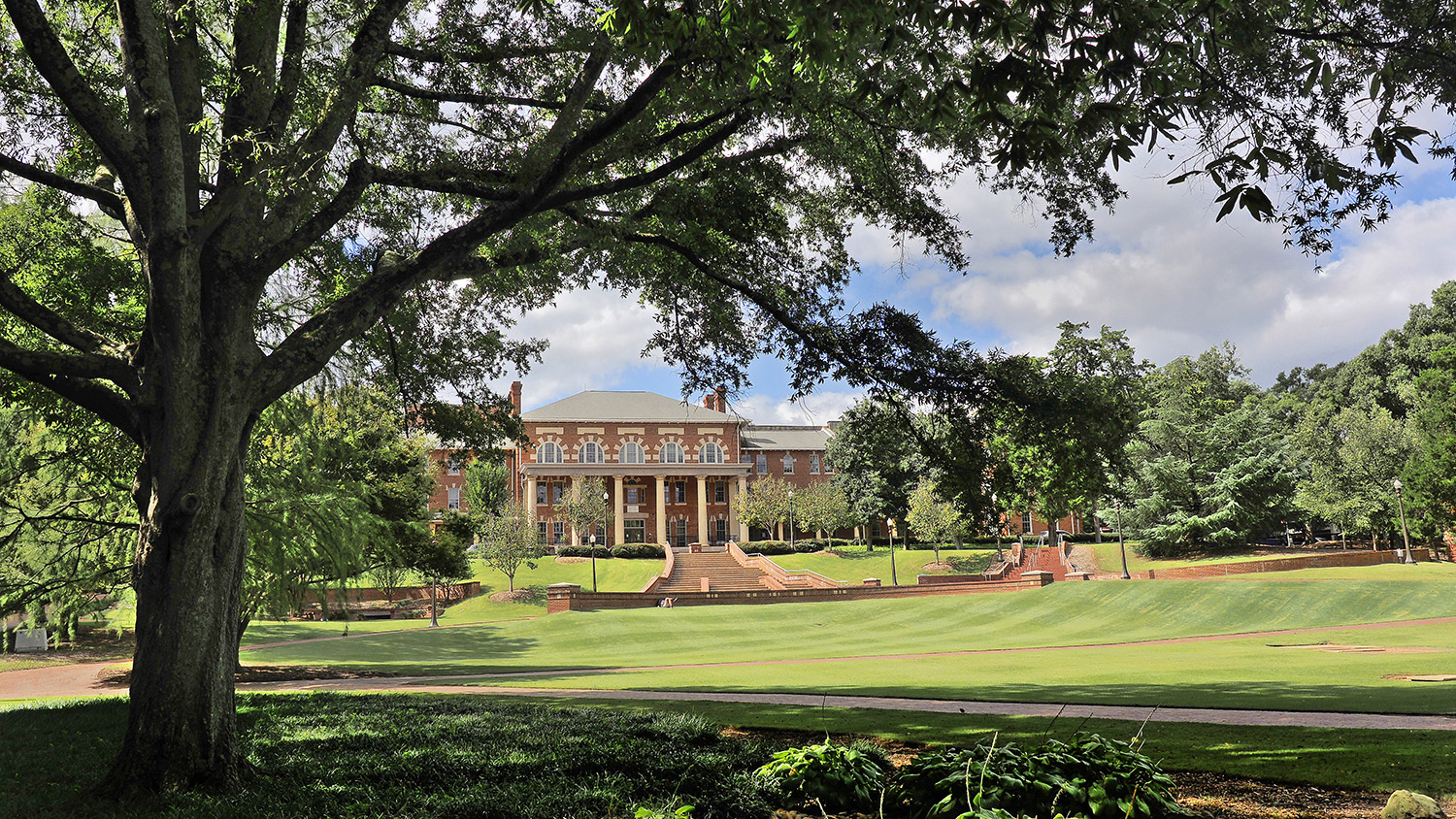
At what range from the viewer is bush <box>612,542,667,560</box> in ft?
194

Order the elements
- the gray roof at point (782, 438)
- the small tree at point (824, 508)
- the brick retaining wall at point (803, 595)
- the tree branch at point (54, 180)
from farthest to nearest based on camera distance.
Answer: the gray roof at point (782, 438) < the small tree at point (824, 508) < the brick retaining wall at point (803, 595) < the tree branch at point (54, 180)

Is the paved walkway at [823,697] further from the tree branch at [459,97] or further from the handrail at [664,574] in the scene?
the handrail at [664,574]

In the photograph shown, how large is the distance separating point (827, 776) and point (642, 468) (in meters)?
60.7

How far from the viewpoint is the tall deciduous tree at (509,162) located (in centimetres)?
560

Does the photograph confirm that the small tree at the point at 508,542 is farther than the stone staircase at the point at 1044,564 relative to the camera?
No

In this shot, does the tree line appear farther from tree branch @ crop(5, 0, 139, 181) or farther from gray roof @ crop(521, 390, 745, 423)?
gray roof @ crop(521, 390, 745, 423)

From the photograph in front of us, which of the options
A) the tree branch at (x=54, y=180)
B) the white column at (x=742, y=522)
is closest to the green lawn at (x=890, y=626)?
the tree branch at (x=54, y=180)

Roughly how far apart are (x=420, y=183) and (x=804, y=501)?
180 feet

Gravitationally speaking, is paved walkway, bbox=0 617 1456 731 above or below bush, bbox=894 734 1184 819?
below

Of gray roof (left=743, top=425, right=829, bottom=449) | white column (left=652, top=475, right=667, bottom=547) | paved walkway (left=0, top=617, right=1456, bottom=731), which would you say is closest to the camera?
paved walkway (left=0, top=617, right=1456, bottom=731)

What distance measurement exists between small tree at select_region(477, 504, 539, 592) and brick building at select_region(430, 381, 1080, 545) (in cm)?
1067

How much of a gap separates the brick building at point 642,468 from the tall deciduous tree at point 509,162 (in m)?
49.7

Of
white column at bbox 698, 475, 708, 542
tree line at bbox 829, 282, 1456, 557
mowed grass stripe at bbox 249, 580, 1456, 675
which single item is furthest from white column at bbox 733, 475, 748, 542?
mowed grass stripe at bbox 249, 580, 1456, 675

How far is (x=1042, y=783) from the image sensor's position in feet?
14.4
